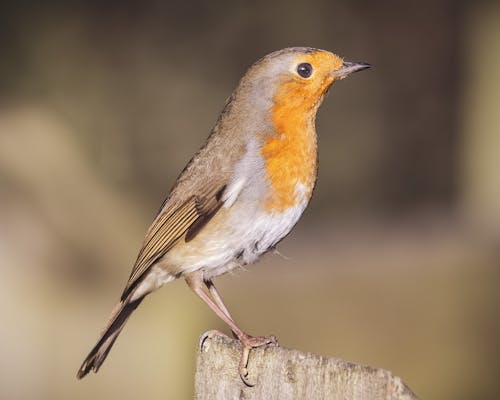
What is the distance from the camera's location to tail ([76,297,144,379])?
3.86m

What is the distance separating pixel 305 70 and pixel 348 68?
0.51 feet

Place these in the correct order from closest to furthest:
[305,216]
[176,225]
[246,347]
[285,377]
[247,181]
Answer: [285,377]
[246,347]
[247,181]
[176,225]
[305,216]

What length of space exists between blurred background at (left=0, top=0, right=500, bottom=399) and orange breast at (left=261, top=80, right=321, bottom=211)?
1.55 m

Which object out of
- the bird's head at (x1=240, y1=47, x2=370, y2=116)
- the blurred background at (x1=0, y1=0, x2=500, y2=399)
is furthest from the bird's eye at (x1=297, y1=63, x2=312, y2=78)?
the blurred background at (x1=0, y1=0, x2=500, y2=399)

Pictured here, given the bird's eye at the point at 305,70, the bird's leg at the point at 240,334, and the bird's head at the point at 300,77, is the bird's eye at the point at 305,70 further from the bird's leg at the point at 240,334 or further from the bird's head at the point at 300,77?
the bird's leg at the point at 240,334

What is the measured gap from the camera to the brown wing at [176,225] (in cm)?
384

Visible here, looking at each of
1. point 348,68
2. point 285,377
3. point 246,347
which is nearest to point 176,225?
point 348,68

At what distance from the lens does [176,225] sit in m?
3.90

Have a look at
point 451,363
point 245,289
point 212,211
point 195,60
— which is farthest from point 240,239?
point 195,60

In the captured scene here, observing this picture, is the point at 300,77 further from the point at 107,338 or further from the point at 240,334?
the point at 107,338

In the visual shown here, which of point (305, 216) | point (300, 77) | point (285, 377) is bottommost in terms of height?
point (285, 377)

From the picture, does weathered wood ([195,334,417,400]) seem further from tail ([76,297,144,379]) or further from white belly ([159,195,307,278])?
tail ([76,297,144,379])

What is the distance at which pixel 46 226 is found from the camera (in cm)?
541

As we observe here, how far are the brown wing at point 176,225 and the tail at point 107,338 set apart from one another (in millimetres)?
107
